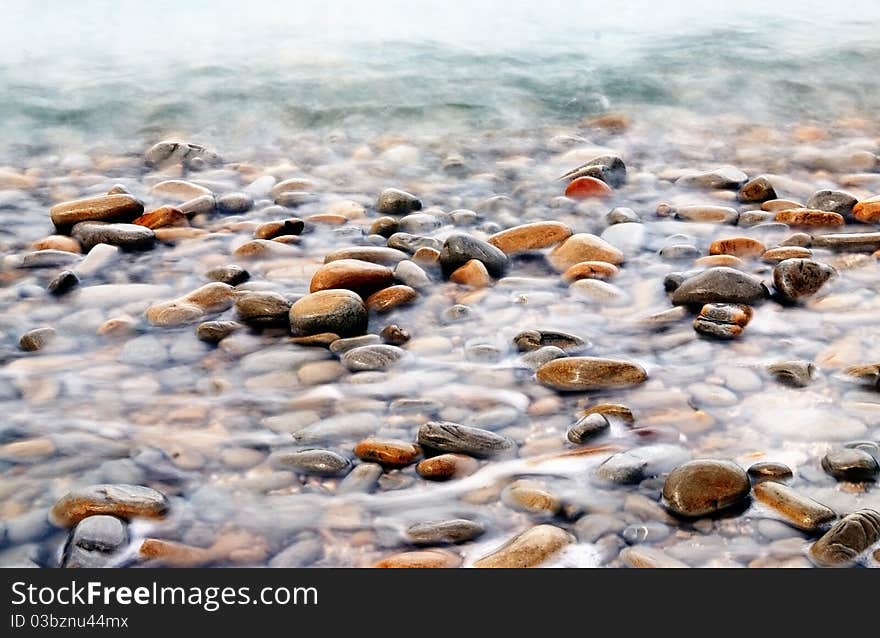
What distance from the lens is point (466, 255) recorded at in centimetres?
327

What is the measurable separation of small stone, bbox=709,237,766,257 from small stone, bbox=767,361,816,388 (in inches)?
34.6

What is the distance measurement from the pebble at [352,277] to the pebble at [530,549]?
1.30m

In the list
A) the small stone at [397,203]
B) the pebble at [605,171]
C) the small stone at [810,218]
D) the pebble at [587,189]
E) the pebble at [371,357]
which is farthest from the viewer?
the pebble at [605,171]

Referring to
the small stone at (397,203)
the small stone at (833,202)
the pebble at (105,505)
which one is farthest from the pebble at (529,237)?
the pebble at (105,505)

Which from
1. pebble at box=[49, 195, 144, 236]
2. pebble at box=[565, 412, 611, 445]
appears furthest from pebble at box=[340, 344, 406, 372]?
pebble at box=[49, 195, 144, 236]

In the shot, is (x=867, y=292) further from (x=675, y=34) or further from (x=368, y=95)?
(x=675, y=34)

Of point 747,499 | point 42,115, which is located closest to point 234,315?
point 747,499

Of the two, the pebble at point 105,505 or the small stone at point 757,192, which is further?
the small stone at point 757,192

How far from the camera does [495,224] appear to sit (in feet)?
12.6

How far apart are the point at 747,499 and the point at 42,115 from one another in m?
4.93

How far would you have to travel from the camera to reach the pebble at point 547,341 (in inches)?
107

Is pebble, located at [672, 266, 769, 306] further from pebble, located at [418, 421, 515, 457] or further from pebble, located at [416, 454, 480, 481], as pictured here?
pebble, located at [416, 454, 480, 481]

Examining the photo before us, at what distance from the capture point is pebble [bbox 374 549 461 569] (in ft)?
6.07

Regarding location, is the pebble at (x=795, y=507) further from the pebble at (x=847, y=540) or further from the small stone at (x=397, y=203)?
the small stone at (x=397, y=203)
